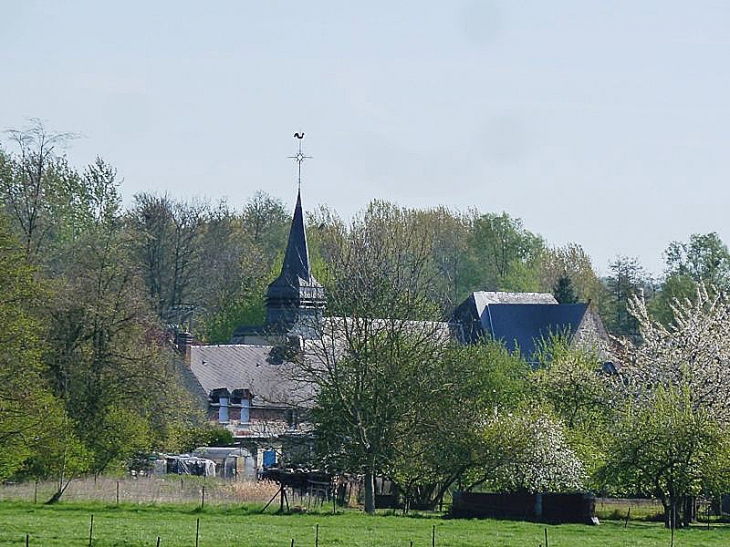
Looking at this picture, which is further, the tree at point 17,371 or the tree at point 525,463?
the tree at point 525,463

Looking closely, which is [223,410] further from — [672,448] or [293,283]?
[672,448]

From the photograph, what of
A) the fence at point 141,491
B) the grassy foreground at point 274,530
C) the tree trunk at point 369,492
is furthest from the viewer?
the tree trunk at point 369,492

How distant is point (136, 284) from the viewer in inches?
1896

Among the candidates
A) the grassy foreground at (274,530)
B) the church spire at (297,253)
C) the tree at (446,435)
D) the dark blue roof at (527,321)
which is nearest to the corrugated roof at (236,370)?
the church spire at (297,253)

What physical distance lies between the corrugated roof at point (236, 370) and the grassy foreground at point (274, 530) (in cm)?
2661

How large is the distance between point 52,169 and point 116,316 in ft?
72.1

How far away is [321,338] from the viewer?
4159 centimetres

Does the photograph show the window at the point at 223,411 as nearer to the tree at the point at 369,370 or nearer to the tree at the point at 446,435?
the tree at the point at 446,435

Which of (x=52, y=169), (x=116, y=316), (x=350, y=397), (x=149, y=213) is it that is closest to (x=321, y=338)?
(x=350, y=397)

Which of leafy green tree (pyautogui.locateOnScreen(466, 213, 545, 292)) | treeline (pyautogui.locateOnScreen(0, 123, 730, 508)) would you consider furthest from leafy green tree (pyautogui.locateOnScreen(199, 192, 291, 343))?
leafy green tree (pyautogui.locateOnScreen(466, 213, 545, 292))

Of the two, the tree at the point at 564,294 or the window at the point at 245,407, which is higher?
the tree at the point at 564,294

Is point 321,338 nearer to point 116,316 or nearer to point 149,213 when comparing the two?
point 116,316

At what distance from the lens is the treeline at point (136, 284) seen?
3912 cm

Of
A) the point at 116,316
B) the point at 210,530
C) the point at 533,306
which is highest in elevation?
the point at 533,306
